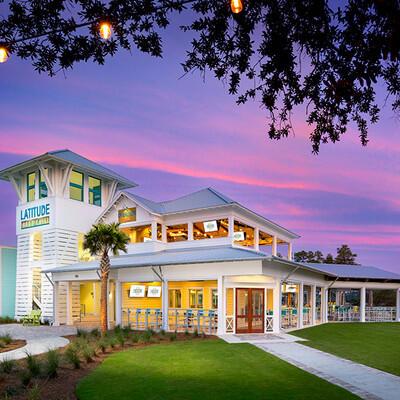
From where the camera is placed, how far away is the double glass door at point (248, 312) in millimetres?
24078

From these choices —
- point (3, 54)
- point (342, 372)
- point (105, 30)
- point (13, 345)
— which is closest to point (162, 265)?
point (13, 345)

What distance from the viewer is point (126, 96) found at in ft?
66.4

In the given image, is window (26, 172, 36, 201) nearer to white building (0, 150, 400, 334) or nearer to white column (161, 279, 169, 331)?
white building (0, 150, 400, 334)

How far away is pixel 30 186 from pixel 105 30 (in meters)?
30.0

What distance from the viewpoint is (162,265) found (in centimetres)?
2486

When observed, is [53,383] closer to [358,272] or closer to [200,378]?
[200,378]

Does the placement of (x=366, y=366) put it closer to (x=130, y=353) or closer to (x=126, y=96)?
(x=130, y=353)

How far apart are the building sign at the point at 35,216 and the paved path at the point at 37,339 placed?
7430 millimetres

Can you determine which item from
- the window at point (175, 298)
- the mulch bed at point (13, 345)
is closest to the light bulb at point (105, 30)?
the mulch bed at point (13, 345)

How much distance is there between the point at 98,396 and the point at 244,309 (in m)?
14.3

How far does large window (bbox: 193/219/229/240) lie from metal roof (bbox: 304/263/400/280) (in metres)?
8.41

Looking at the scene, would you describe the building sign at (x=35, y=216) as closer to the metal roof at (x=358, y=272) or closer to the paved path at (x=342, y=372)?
the metal roof at (x=358, y=272)

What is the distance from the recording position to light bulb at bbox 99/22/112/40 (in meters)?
7.33

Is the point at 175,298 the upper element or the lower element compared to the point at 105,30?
lower
